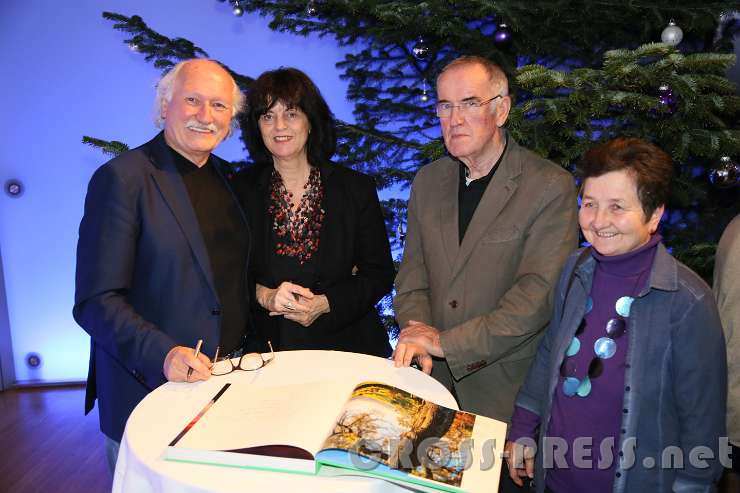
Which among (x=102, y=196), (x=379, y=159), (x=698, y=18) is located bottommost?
(x=102, y=196)

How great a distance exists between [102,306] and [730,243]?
1904mm

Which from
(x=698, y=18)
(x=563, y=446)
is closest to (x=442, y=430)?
(x=563, y=446)

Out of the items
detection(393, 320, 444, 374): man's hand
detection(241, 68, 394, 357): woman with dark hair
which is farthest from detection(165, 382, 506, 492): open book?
detection(241, 68, 394, 357): woman with dark hair

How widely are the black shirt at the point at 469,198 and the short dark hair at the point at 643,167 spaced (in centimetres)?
57

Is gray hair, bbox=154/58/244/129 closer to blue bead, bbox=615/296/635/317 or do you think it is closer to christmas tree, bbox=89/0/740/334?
christmas tree, bbox=89/0/740/334

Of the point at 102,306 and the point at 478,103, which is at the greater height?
the point at 478,103

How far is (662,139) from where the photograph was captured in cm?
235

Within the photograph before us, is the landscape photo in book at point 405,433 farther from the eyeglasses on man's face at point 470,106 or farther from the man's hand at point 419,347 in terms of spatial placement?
the eyeglasses on man's face at point 470,106

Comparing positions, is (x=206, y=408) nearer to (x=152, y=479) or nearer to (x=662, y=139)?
(x=152, y=479)

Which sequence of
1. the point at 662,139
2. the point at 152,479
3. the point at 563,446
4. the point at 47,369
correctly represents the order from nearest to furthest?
the point at 152,479 < the point at 563,446 < the point at 662,139 < the point at 47,369

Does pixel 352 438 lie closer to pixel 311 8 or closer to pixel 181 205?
pixel 181 205

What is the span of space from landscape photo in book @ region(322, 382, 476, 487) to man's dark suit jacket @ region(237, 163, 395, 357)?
2.93 ft

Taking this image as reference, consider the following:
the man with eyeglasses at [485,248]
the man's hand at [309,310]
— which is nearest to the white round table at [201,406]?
the man with eyeglasses at [485,248]

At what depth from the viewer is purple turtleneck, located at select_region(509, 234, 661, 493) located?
4.98ft
